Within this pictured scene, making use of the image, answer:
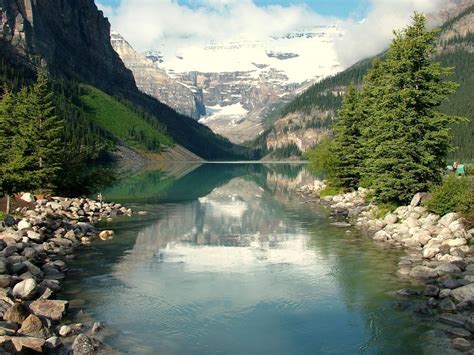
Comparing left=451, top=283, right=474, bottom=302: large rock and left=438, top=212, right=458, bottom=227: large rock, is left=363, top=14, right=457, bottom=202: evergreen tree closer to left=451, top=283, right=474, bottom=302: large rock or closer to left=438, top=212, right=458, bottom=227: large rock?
left=438, top=212, right=458, bottom=227: large rock

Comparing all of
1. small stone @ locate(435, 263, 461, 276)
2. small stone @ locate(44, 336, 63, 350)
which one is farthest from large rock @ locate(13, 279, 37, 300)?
small stone @ locate(435, 263, 461, 276)

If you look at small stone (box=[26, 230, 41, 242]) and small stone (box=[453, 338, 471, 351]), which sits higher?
small stone (box=[26, 230, 41, 242])

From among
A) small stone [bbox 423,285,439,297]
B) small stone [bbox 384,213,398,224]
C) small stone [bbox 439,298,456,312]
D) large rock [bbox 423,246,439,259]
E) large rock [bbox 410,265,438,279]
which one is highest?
small stone [bbox 384,213,398,224]

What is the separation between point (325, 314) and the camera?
25812 millimetres

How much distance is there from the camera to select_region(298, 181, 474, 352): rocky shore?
80.5 feet

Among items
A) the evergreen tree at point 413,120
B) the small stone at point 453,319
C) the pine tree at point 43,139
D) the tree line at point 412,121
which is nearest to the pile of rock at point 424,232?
the evergreen tree at point 413,120

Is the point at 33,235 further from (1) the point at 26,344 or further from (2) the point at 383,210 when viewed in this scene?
(2) the point at 383,210

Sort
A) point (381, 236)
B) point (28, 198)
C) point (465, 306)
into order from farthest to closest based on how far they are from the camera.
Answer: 1. point (28, 198)
2. point (381, 236)
3. point (465, 306)

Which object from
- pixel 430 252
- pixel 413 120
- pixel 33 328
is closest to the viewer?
pixel 33 328

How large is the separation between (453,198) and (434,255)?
944cm

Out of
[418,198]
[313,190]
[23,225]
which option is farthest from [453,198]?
[313,190]

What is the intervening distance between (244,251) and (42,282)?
17546 millimetres

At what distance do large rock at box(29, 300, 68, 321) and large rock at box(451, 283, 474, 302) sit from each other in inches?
772

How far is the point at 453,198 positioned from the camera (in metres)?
43.5
